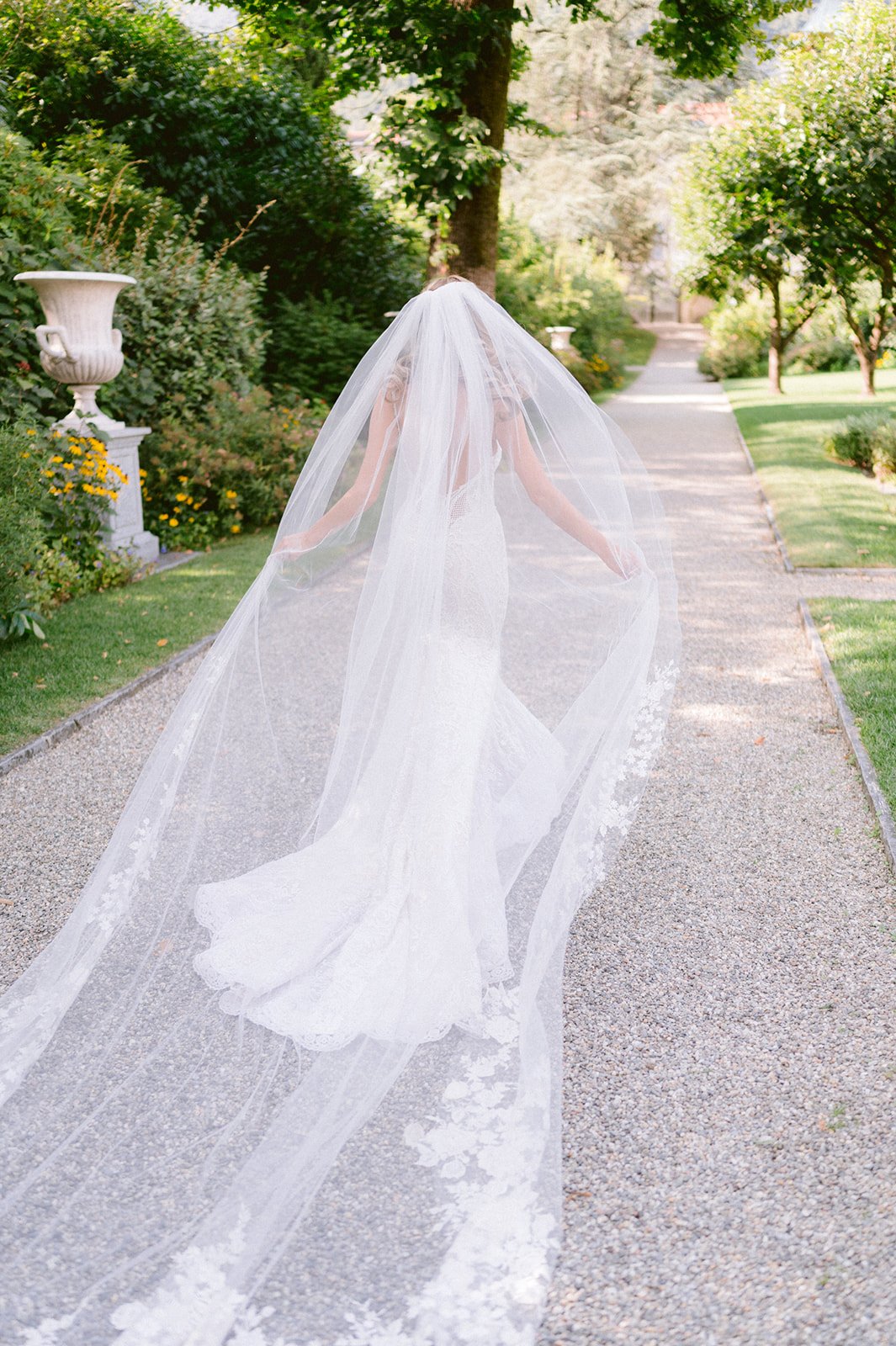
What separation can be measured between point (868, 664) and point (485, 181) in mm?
7202

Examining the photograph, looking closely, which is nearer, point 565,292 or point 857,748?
point 857,748

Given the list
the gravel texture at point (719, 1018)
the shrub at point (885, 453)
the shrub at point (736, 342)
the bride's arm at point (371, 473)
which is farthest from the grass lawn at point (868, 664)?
the shrub at point (736, 342)

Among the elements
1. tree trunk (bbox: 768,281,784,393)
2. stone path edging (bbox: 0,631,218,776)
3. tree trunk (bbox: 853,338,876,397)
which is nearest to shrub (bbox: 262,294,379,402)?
stone path edging (bbox: 0,631,218,776)

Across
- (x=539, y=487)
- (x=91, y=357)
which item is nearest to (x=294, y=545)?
(x=539, y=487)

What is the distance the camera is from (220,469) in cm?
966

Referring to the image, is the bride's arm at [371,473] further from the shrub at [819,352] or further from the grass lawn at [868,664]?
the shrub at [819,352]

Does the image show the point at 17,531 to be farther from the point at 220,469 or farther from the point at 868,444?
the point at 868,444

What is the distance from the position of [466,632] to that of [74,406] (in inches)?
244

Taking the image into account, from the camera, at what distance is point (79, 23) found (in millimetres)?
12680

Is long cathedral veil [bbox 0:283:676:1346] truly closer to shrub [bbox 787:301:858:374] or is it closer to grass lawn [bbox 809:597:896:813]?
grass lawn [bbox 809:597:896:813]

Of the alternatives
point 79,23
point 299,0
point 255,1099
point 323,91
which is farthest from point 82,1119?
point 323,91


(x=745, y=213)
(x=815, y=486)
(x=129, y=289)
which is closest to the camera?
(x=129, y=289)

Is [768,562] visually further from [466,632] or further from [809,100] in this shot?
[809,100]

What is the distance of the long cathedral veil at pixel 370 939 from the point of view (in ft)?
6.89
